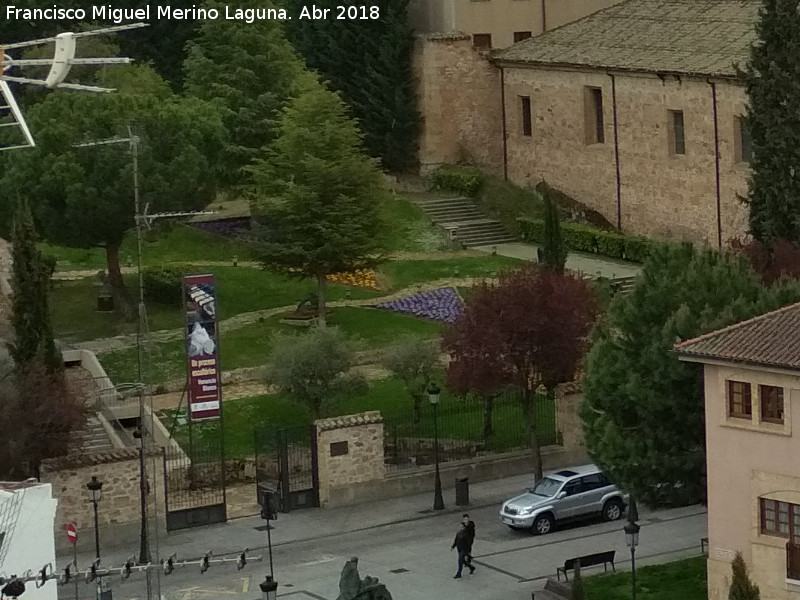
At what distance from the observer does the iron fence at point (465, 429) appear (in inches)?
1911

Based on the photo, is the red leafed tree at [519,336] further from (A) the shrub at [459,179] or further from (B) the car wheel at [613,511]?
(A) the shrub at [459,179]

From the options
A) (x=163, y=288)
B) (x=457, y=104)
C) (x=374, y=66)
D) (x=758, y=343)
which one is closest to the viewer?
(x=758, y=343)

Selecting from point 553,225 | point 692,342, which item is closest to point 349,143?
point 553,225

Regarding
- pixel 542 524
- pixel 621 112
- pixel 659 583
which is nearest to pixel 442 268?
pixel 621 112

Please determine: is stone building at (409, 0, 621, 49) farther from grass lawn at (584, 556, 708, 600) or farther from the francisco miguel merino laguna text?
grass lawn at (584, 556, 708, 600)

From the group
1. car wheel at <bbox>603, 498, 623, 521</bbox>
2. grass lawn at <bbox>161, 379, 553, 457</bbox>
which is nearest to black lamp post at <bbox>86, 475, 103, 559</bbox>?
grass lawn at <bbox>161, 379, 553, 457</bbox>

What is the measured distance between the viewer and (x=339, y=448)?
4653 cm

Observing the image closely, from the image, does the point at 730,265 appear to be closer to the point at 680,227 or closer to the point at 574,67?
the point at 680,227

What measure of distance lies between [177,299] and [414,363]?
38.6 ft

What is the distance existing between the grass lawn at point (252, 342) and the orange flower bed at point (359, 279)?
247cm

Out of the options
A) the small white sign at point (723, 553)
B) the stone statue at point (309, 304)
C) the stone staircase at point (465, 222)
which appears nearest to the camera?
the small white sign at point (723, 553)

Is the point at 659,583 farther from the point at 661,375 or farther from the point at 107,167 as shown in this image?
the point at 107,167

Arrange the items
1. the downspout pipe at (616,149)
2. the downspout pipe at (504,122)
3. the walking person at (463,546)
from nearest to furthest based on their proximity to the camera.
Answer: the walking person at (463,546)
the downspout pipe at (616,149)
the downspout pipe at (504,122)

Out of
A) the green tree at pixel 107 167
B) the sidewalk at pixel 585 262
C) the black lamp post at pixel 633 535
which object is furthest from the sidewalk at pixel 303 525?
the sidewalk at pixel 585 262
